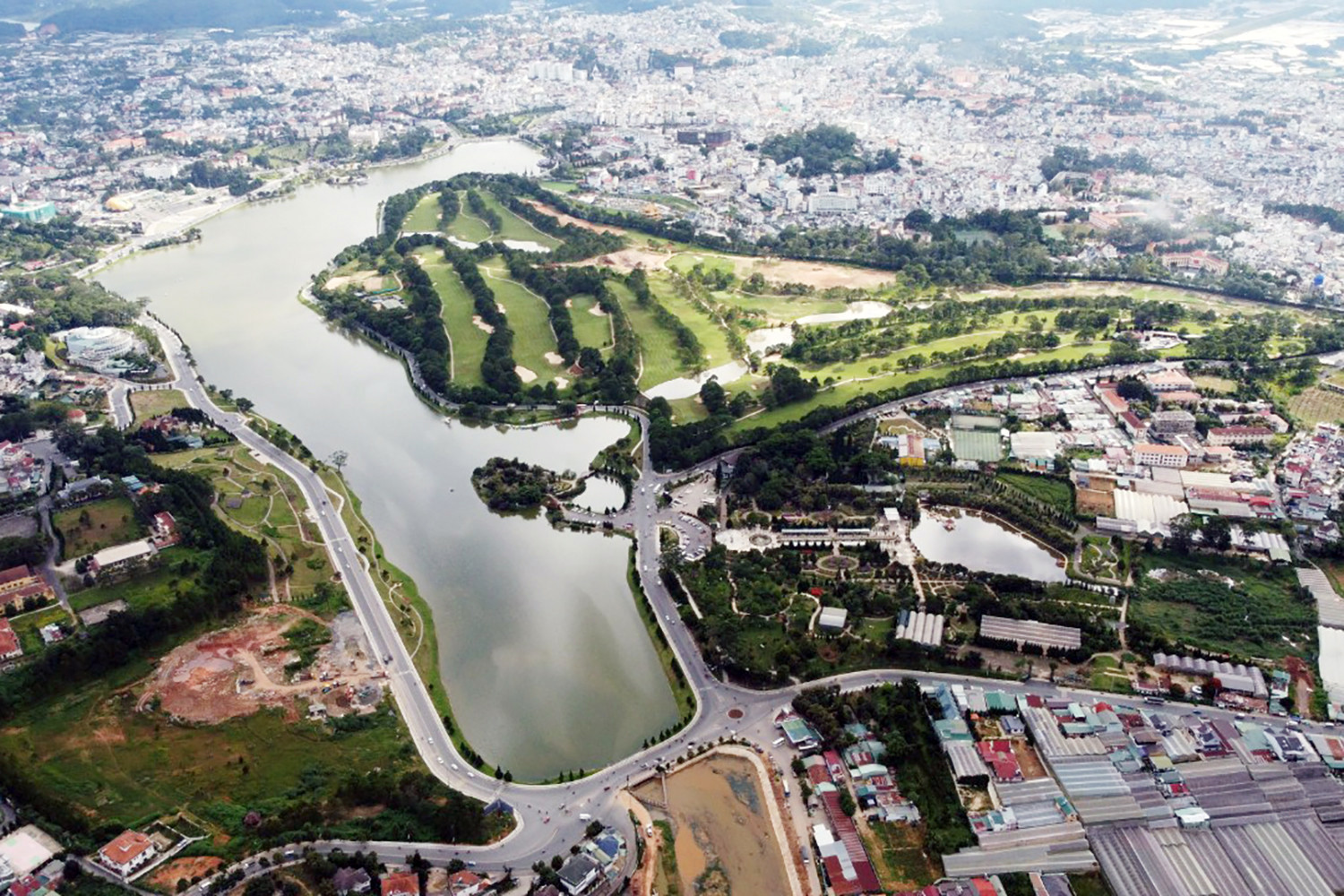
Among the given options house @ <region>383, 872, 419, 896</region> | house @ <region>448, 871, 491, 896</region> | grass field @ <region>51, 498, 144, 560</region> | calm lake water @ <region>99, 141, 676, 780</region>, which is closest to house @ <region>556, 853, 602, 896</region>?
house @ <region>383, 872, 419, 896</region>

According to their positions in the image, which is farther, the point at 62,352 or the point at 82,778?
the point at 62,352

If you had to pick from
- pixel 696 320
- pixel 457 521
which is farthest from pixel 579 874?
pixel 696 320

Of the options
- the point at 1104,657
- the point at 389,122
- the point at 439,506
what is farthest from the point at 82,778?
the point at 389,122

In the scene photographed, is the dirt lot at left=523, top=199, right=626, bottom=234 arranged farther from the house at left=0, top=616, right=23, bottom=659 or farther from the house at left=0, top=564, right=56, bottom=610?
the house at left=0, top=616, right=23, bottom=659

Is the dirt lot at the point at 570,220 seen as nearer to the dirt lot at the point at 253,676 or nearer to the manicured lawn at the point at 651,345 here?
the manicured lawn at the point at 651,345

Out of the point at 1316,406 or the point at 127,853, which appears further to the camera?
the point at 1316,406

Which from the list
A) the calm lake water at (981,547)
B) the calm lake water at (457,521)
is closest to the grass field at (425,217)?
the calm lake water at (457,521)

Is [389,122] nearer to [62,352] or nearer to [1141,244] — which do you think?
[62,352]

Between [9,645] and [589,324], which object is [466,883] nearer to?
[9,645]
